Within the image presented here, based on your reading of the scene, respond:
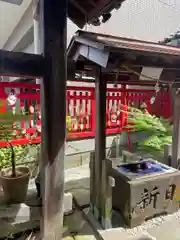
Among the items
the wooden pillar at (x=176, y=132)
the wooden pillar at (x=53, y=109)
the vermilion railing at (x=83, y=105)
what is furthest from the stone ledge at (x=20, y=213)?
the wooden pillar at (x=176, y=132)

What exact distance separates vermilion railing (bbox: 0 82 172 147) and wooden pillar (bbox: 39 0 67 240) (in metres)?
2.44

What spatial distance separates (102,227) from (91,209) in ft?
1.65

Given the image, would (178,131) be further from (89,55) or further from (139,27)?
(139,27)

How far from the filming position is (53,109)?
236cm

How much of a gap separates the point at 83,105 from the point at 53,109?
11.3 ft

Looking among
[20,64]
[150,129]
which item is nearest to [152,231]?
[20,64]

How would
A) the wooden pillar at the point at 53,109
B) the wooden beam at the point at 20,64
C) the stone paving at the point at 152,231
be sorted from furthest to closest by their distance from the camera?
the stone paving at the point at 152,231 → the wooden pillar at the point at 53,109 → the wooden beam at the point at 20,64

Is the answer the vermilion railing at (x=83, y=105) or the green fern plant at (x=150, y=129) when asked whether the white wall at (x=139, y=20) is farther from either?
the green fern plant at (x=150, y=129)

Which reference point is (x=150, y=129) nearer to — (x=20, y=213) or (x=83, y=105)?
(x=83, y=105)

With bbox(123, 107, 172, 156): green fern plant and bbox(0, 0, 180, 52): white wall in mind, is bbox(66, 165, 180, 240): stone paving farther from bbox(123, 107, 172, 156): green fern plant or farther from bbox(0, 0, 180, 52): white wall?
bbox(0, 0, 180, 52): white wall

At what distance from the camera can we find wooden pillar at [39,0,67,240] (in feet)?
7.32

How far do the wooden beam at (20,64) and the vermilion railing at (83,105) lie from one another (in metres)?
2.44

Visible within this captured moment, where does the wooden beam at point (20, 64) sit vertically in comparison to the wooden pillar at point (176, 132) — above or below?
above

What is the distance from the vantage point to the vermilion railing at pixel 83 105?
4747 mm
